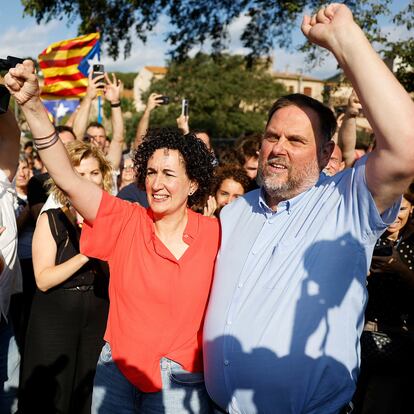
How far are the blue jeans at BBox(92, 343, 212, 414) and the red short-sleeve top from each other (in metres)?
0.04

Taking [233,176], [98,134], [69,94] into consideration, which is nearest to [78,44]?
[69,94]

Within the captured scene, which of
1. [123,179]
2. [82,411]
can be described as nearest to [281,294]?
[82,411]

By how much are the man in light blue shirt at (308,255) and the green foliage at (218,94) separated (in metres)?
39.9

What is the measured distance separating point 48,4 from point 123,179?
25.5 feet

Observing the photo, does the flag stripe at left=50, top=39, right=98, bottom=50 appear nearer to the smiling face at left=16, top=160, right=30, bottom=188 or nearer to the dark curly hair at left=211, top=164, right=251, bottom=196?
the smiling face at left=16, top=160, right=30, bottom=188

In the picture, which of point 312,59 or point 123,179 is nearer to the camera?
point 123,179

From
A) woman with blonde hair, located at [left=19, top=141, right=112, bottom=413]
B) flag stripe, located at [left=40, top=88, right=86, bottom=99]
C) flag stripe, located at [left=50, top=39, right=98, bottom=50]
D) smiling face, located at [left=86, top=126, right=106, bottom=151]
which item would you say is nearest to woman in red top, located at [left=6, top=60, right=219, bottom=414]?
woman with blonde hair, located at [left=19, top=141, right=112, bottom=413]

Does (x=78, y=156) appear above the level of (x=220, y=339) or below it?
above

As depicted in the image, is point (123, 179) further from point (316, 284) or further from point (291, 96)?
point (316, 284)

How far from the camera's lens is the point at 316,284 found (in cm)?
188

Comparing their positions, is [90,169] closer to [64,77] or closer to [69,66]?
[69,66]

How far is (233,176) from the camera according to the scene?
3.96 metres

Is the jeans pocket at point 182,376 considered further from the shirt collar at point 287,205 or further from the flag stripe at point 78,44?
the flag stripe at point 78,44

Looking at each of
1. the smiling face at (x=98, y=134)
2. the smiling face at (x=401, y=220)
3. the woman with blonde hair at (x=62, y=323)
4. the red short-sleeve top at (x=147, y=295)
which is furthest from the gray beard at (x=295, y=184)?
the smiling face at (x=98, y=134)
